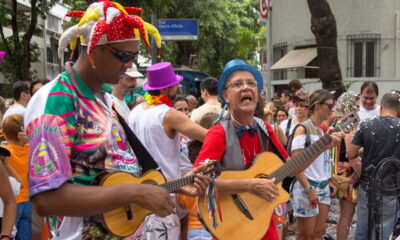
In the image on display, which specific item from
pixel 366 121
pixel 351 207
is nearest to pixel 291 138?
pixel 366 121

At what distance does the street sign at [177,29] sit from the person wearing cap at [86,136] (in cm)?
855

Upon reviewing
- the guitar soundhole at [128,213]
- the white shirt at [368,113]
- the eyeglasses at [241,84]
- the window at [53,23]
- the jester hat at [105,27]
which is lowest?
the white shirt at [368,113]

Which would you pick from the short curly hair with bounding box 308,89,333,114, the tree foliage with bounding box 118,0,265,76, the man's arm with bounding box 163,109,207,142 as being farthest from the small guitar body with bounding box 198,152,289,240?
the tree foliage with bounding box 118,0,265,76

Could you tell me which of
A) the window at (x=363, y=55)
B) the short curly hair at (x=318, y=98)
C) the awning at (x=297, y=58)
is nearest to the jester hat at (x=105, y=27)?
the short curly hair at (x=318, y=98)

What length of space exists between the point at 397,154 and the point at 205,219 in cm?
299

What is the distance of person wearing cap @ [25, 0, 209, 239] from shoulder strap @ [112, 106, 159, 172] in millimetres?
69

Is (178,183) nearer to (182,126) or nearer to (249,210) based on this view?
(249,210)

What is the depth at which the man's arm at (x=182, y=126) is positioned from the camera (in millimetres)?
4445

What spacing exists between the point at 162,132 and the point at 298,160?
4.32ft

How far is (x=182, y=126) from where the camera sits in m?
4.54

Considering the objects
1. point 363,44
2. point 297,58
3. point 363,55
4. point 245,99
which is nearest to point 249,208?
point 245,99

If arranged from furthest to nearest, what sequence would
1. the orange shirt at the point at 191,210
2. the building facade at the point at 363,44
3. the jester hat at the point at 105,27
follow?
1. the building facade at the point at 363,44
2. the orange shirt at the point at 191,210
3. the jester hat at the point at 105,27

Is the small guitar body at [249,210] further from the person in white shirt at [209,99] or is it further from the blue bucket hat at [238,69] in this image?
the person in white shirt at [209,99]

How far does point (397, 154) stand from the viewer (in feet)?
18.5
